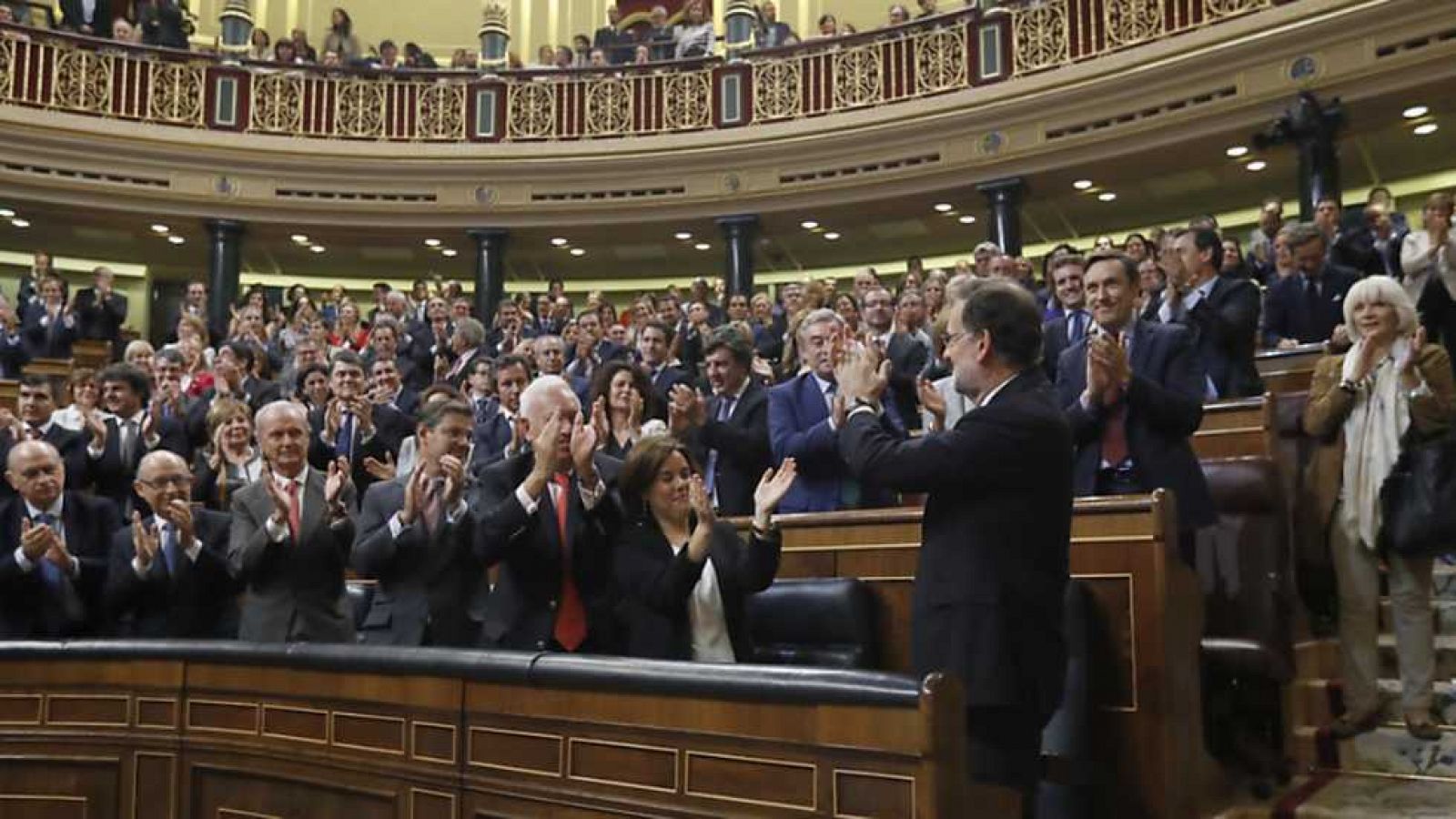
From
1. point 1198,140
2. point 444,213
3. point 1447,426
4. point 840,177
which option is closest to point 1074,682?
point 1447,426

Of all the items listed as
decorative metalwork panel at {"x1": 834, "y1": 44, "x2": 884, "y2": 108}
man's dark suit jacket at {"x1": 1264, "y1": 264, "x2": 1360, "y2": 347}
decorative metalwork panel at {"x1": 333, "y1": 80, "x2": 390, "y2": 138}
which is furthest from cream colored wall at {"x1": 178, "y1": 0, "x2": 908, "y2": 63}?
man's dark suit jacket at {"x1": 1264, "y1": 264, "x2": 1360, "y2": 347}

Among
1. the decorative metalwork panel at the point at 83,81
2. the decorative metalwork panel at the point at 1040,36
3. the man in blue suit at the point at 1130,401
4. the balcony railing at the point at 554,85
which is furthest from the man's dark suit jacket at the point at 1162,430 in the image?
the decorative metalwork panel at the point at 83,81

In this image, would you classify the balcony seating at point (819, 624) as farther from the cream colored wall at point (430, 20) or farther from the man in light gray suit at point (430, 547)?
the cream colored wall at point (430, 20)

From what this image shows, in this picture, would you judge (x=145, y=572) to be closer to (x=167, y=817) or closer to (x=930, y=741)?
(x=167, y=817)

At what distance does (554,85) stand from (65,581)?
8.87 m

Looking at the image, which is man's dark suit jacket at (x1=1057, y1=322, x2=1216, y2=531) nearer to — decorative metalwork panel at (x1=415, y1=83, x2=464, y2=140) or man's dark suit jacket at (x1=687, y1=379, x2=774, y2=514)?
man's dark suit jacket at (x1=687, y1=379, x2=774, y2=514)

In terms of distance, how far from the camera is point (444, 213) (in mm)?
11828

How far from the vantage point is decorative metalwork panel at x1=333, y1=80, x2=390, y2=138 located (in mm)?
11828

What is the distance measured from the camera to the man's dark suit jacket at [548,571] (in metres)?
2.93

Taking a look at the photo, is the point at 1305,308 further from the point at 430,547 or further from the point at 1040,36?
the point at 1040,36

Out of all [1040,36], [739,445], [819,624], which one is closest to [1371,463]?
[819,624]

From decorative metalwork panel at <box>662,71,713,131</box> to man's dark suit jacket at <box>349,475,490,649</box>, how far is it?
335 inches

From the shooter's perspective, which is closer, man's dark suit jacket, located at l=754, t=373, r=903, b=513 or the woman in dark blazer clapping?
the woman in dark blazer clapping

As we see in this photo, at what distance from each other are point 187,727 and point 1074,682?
192 cm
